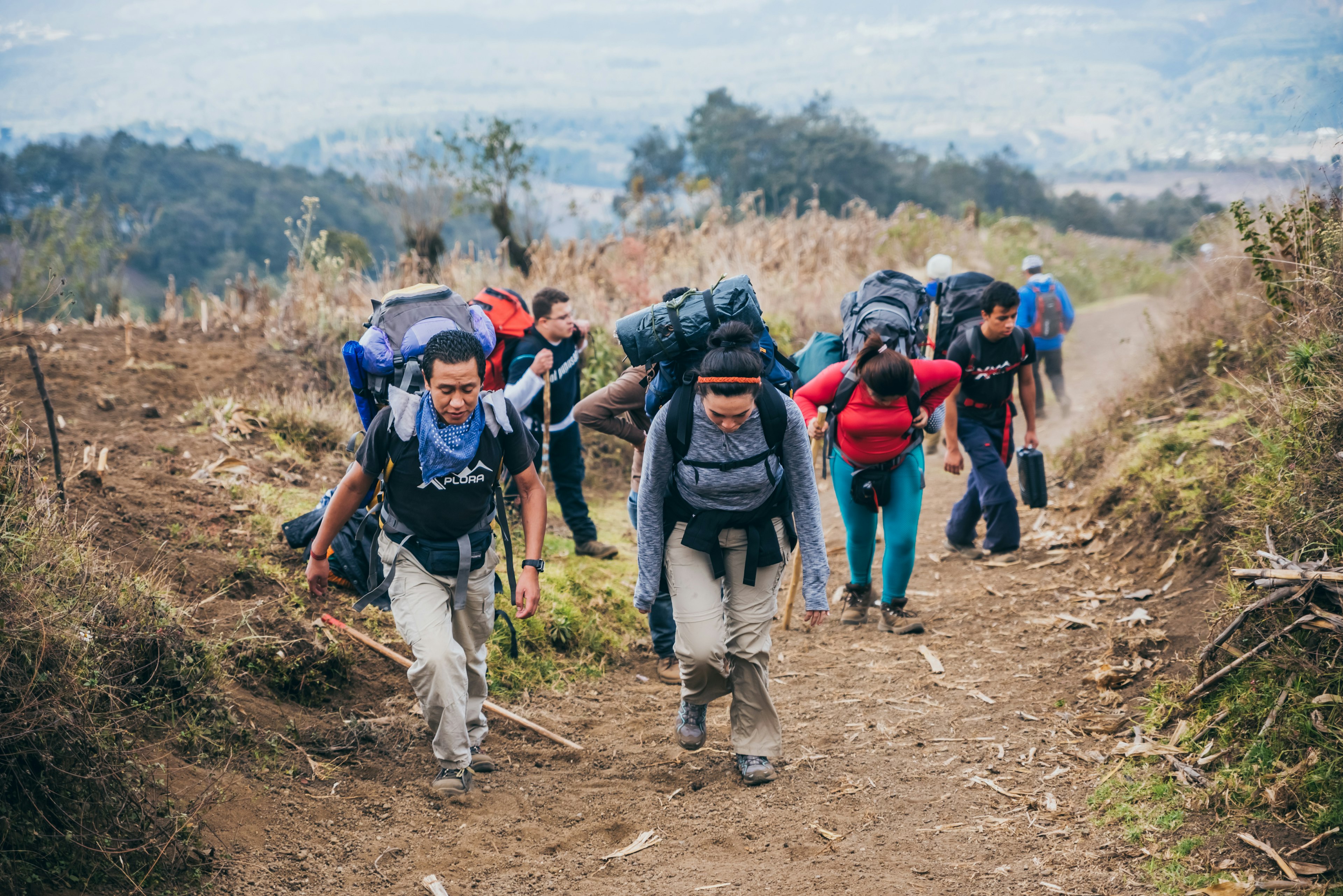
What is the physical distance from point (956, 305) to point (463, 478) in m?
4.70

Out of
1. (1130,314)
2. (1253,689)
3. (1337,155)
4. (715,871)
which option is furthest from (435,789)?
(1130,314)

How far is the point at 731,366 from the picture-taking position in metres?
3.72

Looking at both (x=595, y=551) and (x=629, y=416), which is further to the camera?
(x=595, y=551)

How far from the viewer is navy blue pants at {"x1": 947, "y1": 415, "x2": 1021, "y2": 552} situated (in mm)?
6785

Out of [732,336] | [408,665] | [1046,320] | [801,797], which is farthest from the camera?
[1046,320]

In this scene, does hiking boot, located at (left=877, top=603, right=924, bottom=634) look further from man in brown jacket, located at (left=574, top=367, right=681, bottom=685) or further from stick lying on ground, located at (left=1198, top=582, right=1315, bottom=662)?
stick lying on ground, located at (left=1198, top=582, right=1315, bottom=662)

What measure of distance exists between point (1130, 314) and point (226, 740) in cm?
2010

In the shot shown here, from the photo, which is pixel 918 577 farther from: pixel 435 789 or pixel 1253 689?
pixel 435 789

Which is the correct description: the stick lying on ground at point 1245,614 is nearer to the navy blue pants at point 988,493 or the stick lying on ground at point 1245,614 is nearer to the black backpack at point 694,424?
the black backpack at point 694,424

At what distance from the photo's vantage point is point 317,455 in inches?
299

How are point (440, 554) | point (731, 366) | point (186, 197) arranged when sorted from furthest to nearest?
point (186, 197)
point (440, 554)
point (731, 366)

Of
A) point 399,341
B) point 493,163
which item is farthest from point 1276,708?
point 493,163

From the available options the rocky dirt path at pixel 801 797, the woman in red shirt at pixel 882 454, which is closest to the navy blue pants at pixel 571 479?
the rocky dirt path at pixel 801 797

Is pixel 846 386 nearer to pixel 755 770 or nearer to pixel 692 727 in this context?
pixel 692 727
